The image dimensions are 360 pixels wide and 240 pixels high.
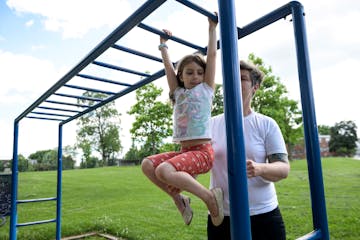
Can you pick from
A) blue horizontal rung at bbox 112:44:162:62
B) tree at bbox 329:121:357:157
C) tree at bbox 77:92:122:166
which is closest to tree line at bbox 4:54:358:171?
tree at bbox 77:92:122:166

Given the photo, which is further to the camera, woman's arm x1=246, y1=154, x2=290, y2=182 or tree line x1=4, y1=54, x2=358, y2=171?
tree line x1=4, y1=54, x2=358, y2=171

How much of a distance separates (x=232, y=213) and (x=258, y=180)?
568mm

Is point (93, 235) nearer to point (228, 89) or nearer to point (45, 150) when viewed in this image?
point (228, 89)

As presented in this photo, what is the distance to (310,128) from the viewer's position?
1.43 metres

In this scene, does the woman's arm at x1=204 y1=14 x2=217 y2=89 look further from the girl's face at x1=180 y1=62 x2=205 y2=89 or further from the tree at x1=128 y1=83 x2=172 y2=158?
the tree at x1=128 y1=83 x2=172 y2=158

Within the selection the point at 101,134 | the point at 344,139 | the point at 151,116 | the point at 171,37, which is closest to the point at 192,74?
the point at 171,37

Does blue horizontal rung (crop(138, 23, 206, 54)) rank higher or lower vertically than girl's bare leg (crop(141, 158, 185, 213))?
higher

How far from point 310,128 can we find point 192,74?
2.37 feet

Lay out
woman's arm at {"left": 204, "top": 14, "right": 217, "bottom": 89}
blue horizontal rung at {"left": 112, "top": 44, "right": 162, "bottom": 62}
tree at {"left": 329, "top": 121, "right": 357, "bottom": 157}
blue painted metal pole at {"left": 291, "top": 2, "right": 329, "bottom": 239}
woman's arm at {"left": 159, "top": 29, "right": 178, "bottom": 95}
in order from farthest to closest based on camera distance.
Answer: tree at {"left": 329, "top": 121, "right": 357, "bottom": 157} < blue horizontal rung at {"left": 112, "top": 44, "right": 162, "bottom": 62} < woman's arm at {"left": 159, "top": 29, "right": 178, "bottom": 95} < woman's arm at {"left": 204, "top": 14, "right": 217, "bottom": 89} < blue painted metal pole at {"left": 291, "top": 2, "right": 329, "bottom": 239}

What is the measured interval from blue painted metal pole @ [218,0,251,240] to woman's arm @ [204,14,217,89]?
0.50 meters

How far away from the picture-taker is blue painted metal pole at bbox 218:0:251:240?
961 millimetres

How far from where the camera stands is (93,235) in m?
5.10


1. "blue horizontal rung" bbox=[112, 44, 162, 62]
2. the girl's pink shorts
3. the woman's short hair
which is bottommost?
the girl's pink shorts

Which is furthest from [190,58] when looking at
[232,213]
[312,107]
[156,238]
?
[156,238]
